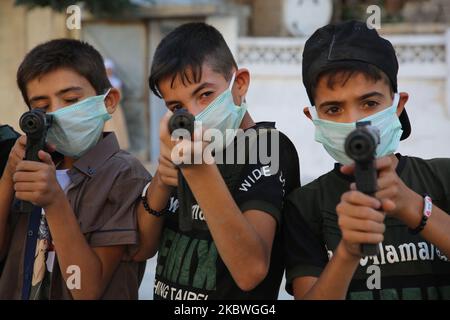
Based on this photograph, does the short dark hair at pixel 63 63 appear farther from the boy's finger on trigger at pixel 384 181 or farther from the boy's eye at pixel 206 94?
the boy's finger on trigger at pixel 384 181

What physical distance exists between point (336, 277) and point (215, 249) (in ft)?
1.58

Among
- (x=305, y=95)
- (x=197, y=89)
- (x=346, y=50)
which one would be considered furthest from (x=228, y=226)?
(x=305, y=95)

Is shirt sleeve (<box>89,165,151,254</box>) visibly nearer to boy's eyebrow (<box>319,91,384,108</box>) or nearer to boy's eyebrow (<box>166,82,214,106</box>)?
boy's eyebrow (<box>166,82,214,106</box>)

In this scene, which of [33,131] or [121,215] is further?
[121,215]

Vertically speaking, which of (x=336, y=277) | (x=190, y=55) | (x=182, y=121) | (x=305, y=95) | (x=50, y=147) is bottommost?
(x=336, y=277)

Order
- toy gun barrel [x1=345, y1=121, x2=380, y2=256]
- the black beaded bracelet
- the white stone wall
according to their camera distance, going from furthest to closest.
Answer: the white stone wall, the black beaded bracelet, toy gun barrel [x1=345, y1=121, x2=380, y2=256]

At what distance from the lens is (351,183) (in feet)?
6.46

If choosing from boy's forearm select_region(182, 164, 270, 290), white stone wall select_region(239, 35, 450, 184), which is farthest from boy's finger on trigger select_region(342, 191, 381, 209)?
white stone wall select_region(239, 35, 450, 184)

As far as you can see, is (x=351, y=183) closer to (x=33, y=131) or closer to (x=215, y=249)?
(x=215, y=249)

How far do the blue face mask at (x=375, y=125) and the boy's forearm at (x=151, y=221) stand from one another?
47 centimetres

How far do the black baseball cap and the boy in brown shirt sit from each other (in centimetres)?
65

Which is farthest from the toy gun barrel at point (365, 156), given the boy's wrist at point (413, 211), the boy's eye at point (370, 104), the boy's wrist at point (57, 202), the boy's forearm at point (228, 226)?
the boy's wrist at point (57, 202)

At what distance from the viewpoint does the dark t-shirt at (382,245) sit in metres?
1.98

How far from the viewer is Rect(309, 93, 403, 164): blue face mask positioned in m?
1.99
